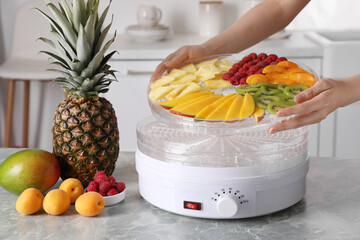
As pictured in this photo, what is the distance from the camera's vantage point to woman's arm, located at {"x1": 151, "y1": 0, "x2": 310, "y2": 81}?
1898 mm

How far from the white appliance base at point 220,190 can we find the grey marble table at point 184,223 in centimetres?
3

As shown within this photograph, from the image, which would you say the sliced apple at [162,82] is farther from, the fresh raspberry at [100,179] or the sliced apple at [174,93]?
the fresh raspberry at [100,179]

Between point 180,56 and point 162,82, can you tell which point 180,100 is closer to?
point 162,82

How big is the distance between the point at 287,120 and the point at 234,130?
0.13 m

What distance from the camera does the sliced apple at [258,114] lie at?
1.23 m

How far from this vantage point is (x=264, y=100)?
130 centimetres

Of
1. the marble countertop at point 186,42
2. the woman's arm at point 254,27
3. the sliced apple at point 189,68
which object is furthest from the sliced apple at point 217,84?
the marble countertop at point 186,42

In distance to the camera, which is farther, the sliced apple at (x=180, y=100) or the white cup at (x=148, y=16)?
the white cup at (x=148, y=16)

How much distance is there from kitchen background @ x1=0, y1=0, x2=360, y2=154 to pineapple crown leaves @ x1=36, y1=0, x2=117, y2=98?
5.87 feet

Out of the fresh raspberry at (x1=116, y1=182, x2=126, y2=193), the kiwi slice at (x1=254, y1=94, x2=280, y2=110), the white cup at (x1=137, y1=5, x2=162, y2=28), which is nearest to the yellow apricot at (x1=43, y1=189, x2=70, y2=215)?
the fresh raspberry at (x1=116, y1=182, x2=126, y2=193)

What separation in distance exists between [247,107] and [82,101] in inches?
19.4

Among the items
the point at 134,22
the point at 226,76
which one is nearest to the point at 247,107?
the point at 226,76

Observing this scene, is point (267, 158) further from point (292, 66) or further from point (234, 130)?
point (292, 66)

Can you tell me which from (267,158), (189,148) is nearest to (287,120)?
(267,158)
